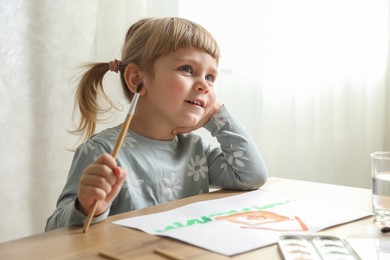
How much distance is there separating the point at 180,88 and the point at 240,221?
1.23ft

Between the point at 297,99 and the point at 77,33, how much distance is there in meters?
0.93

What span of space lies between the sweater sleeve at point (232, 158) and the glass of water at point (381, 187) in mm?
300

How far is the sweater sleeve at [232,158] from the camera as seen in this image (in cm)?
110

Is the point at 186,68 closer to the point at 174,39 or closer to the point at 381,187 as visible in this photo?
the point at 174,39

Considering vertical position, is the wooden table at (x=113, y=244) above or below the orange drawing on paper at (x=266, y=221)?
above

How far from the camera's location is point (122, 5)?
4.97 feet

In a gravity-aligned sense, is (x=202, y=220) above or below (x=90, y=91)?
below

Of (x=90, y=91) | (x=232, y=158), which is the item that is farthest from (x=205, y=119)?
(x=90, y=91)

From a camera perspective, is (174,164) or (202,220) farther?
(174,164)

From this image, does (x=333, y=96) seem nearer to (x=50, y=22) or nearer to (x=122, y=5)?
(x=122, y=5)

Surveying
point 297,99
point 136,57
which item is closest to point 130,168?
point 136,57

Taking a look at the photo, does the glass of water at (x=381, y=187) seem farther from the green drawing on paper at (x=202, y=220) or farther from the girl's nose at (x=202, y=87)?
the girl's nose at (x=202, y=87)

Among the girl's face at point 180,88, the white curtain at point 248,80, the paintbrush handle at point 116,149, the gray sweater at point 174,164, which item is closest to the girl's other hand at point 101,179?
the paintbrush handle at point 116,149

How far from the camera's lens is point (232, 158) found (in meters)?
1.17
